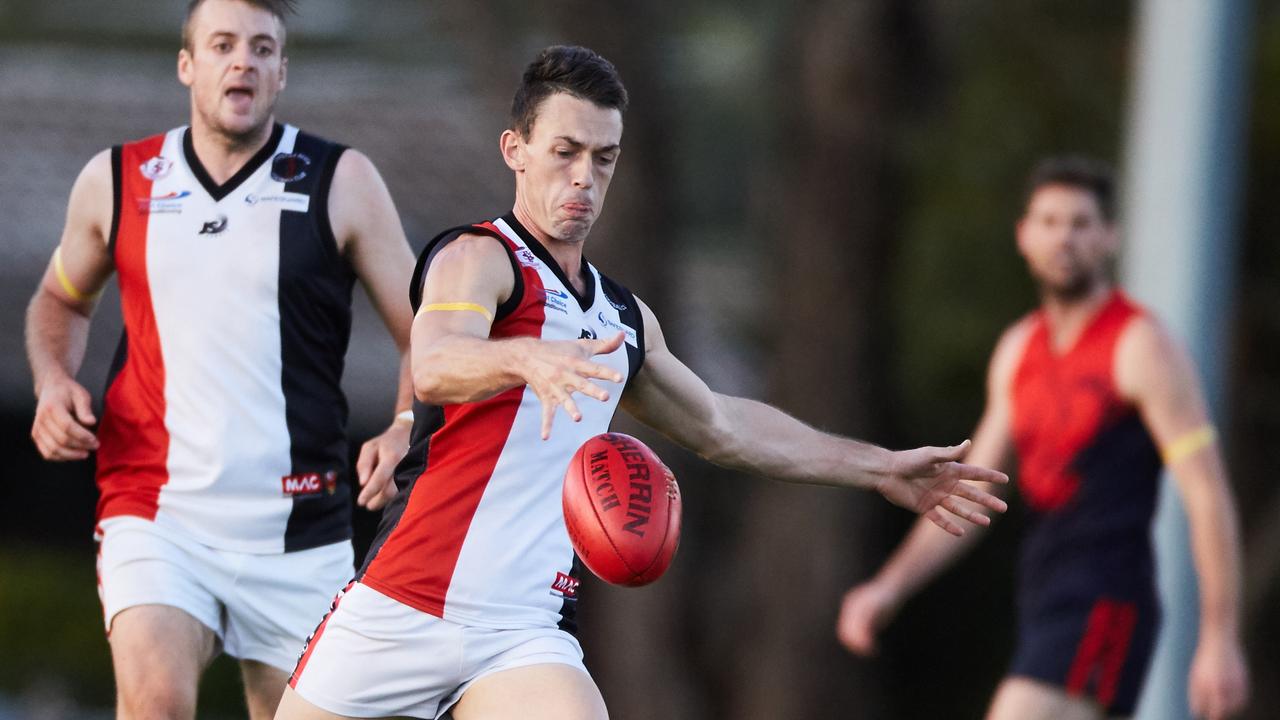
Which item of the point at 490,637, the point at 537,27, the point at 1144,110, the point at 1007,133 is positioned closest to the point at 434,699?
the point at 490,637

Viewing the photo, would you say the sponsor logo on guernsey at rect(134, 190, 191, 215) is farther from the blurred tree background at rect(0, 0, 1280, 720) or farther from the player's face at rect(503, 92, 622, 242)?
the blurred tree background at rect(0, 0, 1280, 720)

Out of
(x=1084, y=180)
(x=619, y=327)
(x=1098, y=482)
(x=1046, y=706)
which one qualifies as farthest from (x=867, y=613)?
(x=619, y=327)

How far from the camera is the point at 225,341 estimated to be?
18.2 ft

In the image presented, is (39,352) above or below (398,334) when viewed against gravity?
below

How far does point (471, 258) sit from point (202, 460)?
62.0 inches

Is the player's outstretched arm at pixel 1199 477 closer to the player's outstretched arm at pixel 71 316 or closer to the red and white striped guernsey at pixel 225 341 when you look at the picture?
the red and white striped guernsey at pixel 225 341

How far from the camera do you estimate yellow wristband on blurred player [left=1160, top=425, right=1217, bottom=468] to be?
6855 millimetres

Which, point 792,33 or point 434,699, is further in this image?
point 792,33

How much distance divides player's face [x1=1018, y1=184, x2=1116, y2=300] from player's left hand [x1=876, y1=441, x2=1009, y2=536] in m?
2.22

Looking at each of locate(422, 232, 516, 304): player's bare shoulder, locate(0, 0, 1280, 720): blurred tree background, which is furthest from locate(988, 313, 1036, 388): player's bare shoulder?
locate(0, 0, 1280, 720): blurred tree background

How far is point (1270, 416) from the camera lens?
54.1 feet

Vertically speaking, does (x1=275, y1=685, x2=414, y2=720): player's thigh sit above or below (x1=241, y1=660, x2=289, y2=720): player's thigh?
above

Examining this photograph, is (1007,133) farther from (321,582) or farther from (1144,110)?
(321,582)

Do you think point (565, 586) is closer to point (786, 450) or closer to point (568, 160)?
point (786, 450)
